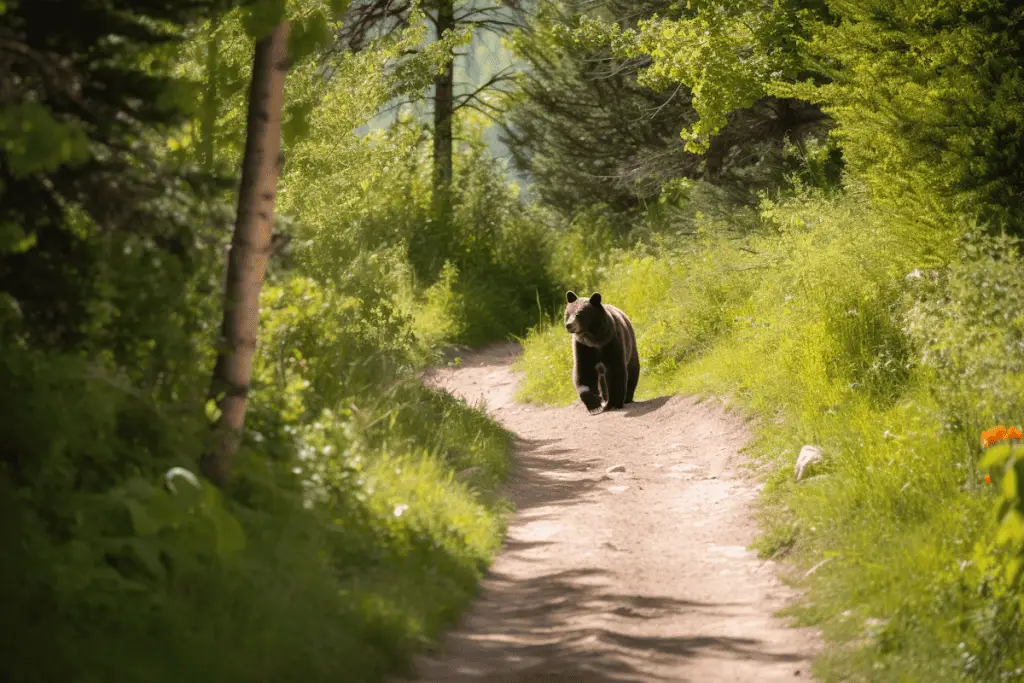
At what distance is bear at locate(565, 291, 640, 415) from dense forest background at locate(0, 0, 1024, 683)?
2.94ft

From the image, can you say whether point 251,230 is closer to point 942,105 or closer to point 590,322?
point 942,105

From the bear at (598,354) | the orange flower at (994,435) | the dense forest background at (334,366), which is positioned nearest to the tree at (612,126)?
the dense forest background at (334,366)

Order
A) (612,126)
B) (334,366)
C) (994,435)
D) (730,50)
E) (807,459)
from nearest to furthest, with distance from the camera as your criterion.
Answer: (994,435), (807,459), (334,366), (730,50), (612,126)

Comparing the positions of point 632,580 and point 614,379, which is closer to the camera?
point 632,580

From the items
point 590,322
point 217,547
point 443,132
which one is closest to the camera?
point 217,547

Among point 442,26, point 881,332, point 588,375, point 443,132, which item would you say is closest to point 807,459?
point 881,332

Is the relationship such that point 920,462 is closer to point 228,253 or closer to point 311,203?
point 228,253

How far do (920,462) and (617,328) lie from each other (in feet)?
24.0

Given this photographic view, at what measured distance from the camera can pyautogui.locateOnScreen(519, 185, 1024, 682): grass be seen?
5.50 m

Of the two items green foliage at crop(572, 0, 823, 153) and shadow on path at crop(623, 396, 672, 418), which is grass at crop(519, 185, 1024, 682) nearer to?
shadow on path at crop(623, 396, 672, 418)

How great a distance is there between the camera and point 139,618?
439 cm

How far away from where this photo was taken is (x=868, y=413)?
9.03 metres

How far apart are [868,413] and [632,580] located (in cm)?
311

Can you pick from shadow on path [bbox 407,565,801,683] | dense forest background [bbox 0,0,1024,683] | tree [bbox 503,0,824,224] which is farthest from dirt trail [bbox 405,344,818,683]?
tree [bbox 503,0,824,224]
